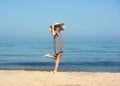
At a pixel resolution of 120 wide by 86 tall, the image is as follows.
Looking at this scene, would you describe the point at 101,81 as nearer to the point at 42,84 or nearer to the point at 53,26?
the point at 42,84

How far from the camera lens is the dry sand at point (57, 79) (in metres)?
11.1

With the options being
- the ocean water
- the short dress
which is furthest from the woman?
the ocean water

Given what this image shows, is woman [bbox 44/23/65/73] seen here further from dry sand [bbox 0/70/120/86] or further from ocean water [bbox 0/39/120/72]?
ocean water [bbox 0/39/120/72]

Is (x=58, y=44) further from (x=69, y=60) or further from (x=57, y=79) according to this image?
(x=69, y=60)

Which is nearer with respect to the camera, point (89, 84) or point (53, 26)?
point (89, 84)

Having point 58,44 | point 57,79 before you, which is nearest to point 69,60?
point 58,44

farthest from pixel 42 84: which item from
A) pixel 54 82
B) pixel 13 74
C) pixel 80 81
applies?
pixel 13 74

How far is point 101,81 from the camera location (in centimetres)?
1149


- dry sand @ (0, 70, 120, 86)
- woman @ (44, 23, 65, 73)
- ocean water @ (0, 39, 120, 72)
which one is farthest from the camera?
ocean water @ (0, 39, 120, 72)

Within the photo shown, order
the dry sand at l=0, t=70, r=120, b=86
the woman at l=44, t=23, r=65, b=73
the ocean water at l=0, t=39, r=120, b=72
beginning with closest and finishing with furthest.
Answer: the dry sand at l=0, t=70, r=120, b=86 → the woman at l=44, t=23, r=65, b=73 → the ocean water at l=0, t=39, r=120, b=72

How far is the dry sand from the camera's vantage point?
11.1 m

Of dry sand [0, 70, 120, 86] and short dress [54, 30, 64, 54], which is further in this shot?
short dress [54, 30, 64, 54]

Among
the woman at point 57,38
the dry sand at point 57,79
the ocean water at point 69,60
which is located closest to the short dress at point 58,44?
the woman at point 57,38

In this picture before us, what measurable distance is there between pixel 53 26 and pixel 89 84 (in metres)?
2.68
